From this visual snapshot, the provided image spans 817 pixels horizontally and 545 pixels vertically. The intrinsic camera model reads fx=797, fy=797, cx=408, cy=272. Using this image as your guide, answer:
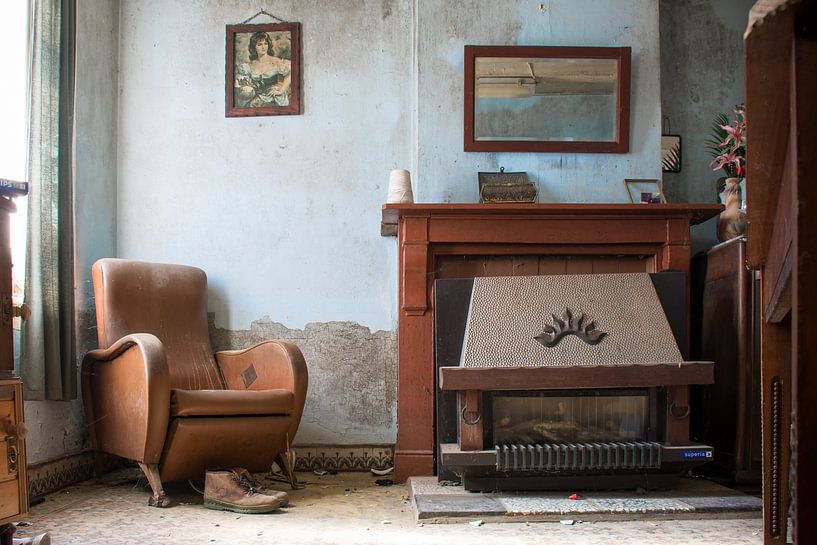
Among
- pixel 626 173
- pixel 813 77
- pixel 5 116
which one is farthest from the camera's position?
pixel 626 173

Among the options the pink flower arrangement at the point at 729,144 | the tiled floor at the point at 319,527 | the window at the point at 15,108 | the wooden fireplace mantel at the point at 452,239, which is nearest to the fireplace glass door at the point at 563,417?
the tiled floor at the point at 319,527

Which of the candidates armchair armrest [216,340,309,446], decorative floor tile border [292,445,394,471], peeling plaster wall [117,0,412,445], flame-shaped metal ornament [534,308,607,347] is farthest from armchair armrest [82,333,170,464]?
flame-shaped metal ornament [534,308,607,347]

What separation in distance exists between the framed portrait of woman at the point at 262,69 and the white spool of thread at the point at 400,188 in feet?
2.66

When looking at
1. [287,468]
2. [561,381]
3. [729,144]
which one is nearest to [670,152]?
[729,144]

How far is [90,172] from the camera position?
12.6ft

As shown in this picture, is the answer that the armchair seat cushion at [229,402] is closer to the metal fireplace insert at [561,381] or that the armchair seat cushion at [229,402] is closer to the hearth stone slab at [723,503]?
the metal fireplace insert at [561,381]

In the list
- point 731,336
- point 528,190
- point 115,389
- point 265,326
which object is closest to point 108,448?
point 115,389

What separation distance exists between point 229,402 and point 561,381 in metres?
1.28

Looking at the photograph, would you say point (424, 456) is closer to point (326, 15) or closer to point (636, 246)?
point (636, 246)

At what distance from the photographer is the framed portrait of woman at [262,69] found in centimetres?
408

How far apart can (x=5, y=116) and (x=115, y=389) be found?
121cm

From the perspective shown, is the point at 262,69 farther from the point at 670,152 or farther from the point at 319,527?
the point at 319,527

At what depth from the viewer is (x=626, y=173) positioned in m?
3.85

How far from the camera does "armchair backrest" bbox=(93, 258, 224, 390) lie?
3.49 meters
